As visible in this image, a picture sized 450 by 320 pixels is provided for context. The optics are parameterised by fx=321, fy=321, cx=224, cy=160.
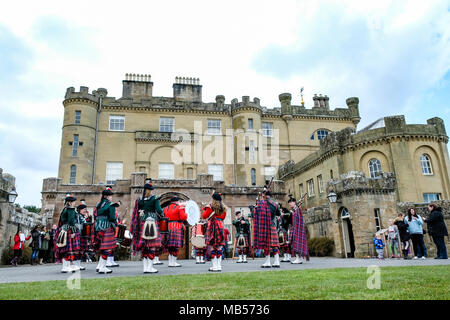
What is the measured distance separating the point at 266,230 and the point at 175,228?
3.63 metres

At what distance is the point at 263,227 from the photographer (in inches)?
434

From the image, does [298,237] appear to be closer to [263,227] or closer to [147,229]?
[263,227]

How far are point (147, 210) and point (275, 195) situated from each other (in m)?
20.2

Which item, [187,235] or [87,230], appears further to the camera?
[187,235]

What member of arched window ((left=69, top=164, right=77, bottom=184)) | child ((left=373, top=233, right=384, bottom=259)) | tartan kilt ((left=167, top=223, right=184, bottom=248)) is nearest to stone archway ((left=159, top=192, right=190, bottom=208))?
tartan kilt ((left=167, top=223, right=184, bottom=248))

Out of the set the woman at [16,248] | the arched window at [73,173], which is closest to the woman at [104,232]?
the woman at [16,248]

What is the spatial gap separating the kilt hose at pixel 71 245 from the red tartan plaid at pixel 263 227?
228 inches

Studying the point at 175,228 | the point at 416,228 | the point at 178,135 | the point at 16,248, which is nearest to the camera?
the point at 175,228

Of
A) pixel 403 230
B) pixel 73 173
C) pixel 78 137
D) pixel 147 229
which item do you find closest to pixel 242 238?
pixel 147 229

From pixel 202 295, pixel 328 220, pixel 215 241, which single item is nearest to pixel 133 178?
pixel 328 220

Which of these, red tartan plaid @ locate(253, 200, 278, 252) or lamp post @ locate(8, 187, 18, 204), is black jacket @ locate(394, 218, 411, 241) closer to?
red tartan plaid @ locate(253, 200, 278, 252)

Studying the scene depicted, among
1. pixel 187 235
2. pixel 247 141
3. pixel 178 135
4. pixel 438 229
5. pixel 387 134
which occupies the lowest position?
pixel 438 229
